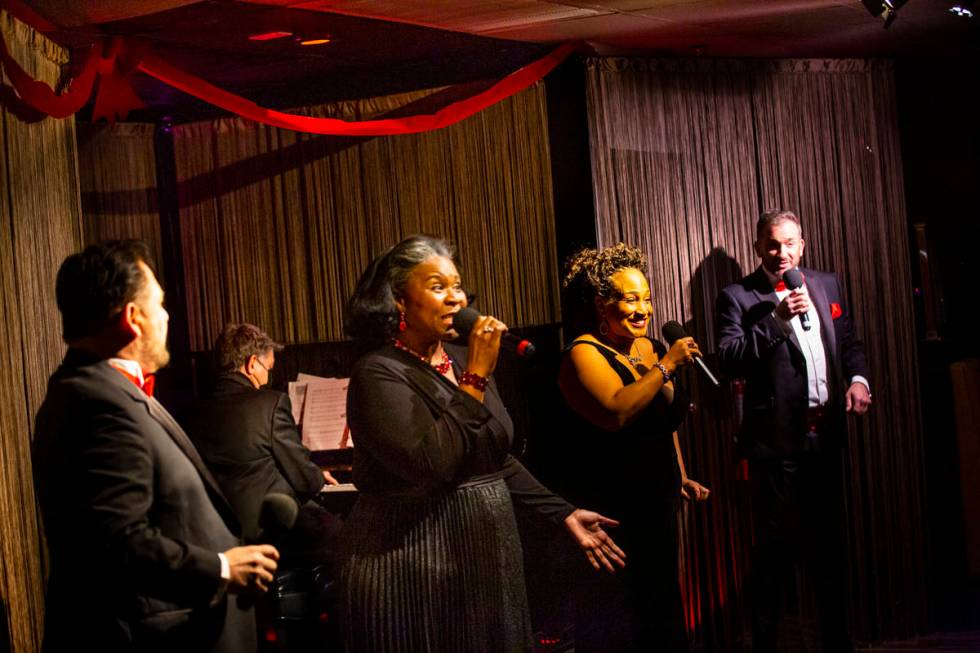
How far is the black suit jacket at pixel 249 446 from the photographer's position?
4664 millimetres

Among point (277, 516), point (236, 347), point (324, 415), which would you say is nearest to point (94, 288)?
point (277, 516)

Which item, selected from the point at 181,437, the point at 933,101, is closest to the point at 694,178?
the point at 933,101

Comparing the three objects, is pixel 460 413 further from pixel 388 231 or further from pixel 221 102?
pixel 388 231

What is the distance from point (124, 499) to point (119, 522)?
0.05 meters

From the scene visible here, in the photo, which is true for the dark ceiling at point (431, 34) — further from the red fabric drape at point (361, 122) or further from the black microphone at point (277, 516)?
the black microphone at point (277, 516)

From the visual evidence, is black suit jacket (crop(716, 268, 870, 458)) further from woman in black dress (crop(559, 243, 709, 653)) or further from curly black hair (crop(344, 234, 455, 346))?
curly black hair (crop(344, 234, 455, 346))

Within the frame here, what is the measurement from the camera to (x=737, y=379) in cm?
513

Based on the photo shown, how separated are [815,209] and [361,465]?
11.3ft

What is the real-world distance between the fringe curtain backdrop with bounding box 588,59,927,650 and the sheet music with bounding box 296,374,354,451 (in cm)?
169

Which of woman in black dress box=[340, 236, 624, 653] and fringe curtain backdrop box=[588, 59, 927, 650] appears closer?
woman in black dress box=[340, 236, 624, 653]

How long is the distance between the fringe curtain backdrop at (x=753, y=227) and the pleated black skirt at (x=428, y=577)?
2481 millimetres

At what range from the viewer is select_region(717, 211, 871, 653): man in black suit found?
479 centimetres

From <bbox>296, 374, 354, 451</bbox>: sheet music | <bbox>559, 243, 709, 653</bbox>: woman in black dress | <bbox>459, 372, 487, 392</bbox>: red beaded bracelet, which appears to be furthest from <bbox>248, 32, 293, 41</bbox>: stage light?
<bbox>459, 372, 487, 392</bbox>: red beaded bracelet

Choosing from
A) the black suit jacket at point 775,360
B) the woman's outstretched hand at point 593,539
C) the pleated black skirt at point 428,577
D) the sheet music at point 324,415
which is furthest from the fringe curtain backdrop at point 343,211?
the pleated black skirt at point 428,577
